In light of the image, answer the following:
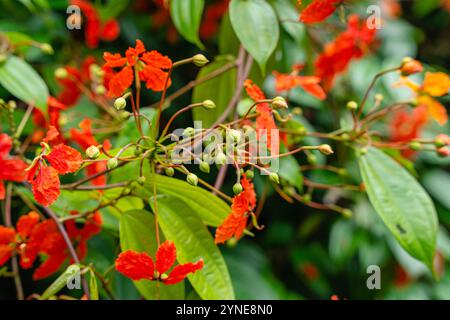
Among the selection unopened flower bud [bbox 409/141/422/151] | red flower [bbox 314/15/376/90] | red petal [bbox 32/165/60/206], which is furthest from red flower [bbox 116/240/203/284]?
red flower [bbox 314/15/376/90]

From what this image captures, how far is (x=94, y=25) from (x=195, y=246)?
2.30 feet

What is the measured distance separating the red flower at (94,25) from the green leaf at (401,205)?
0.69m

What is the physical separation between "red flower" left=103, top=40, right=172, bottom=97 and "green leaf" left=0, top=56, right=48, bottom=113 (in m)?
0.28

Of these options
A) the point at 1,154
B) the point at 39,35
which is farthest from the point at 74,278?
the point at 39,35

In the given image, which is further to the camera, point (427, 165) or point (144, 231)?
point (427, 165)

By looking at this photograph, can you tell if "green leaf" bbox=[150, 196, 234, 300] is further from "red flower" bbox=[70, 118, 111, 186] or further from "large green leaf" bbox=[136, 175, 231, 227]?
"red flower" bbox=[70, 118, 111, 186]

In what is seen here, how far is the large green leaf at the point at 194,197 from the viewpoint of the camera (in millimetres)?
788

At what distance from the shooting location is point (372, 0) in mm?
1747

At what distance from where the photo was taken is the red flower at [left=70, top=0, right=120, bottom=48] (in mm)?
1293

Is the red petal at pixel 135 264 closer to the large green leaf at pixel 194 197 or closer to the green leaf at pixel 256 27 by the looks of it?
the large green leaf at pixel 194 197

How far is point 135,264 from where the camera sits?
698 millimetres

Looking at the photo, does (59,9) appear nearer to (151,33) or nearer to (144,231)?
(151,33)

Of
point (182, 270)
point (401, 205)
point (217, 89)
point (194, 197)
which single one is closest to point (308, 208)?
point (217, 89)

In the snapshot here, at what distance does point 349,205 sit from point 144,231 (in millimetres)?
944
